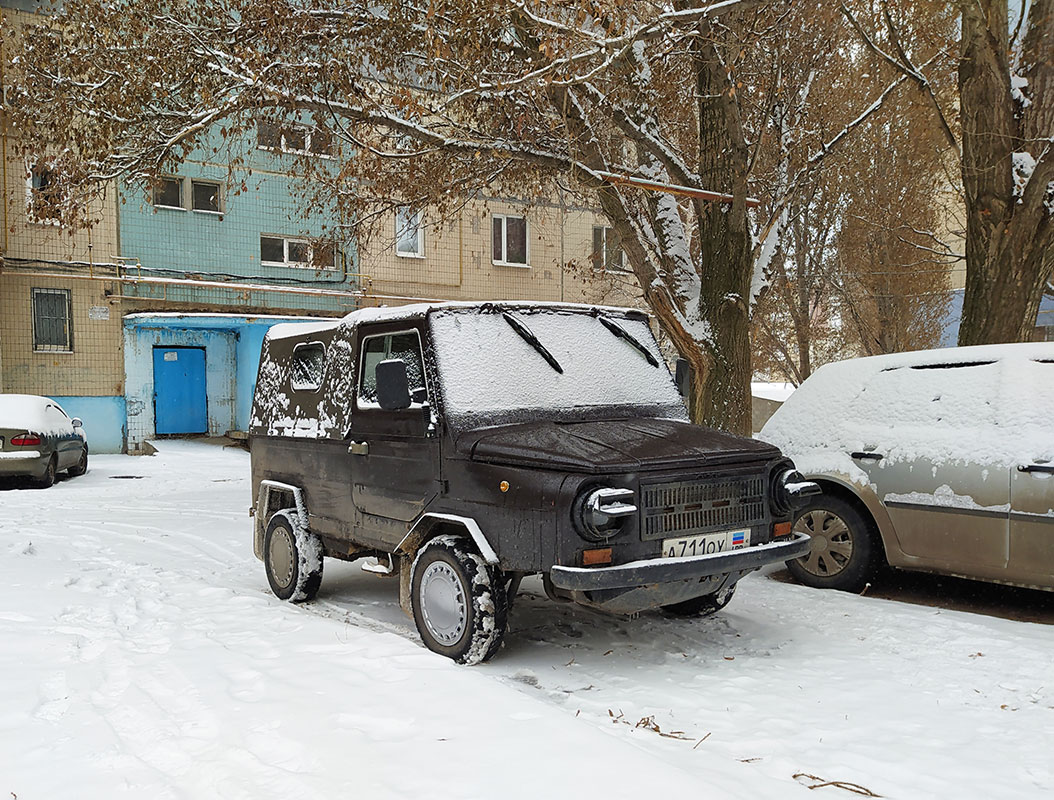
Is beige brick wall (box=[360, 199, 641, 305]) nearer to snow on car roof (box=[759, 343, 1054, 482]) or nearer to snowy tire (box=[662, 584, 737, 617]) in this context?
snow on car roof (box=[759, 343, 1054, 482])

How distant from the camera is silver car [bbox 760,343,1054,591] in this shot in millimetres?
5973

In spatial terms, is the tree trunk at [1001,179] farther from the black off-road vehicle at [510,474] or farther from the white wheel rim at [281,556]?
the white wheel rim at [281,556]

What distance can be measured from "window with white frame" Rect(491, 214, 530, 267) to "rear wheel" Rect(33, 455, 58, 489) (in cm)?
1385

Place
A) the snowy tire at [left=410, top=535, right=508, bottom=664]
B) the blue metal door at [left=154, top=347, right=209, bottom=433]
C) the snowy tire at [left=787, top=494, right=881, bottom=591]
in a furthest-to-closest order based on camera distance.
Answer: the blue metal door at [left=154, top=347, right=209, bottom=433], the snowy tire at [left=787, top=494, right=881, bottom=591], the snowy tire at [left=410, top=535, right=508, bottom=664]

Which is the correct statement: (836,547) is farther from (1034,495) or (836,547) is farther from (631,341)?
(631,341)

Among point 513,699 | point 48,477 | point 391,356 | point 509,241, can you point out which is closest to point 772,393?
point 509,241

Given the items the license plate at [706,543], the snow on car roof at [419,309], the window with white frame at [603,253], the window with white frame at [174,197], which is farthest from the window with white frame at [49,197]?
the window with white frame at [603,253]

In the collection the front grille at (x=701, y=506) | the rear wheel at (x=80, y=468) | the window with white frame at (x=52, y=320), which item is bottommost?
the rear wheel at (x=80, y=468)

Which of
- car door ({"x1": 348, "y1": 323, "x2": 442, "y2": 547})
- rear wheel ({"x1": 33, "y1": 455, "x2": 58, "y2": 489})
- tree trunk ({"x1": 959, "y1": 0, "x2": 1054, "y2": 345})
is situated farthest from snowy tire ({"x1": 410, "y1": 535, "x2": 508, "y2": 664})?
rear wheel ({"x1": 33, "y1": 455, "x2": 58, "y2": 489})

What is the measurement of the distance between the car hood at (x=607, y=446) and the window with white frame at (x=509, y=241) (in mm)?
20517

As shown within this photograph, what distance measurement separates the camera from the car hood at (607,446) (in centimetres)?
479

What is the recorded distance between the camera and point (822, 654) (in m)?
5.43

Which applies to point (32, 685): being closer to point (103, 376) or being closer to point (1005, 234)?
point (1005, 234)

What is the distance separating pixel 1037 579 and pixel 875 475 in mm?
1278
